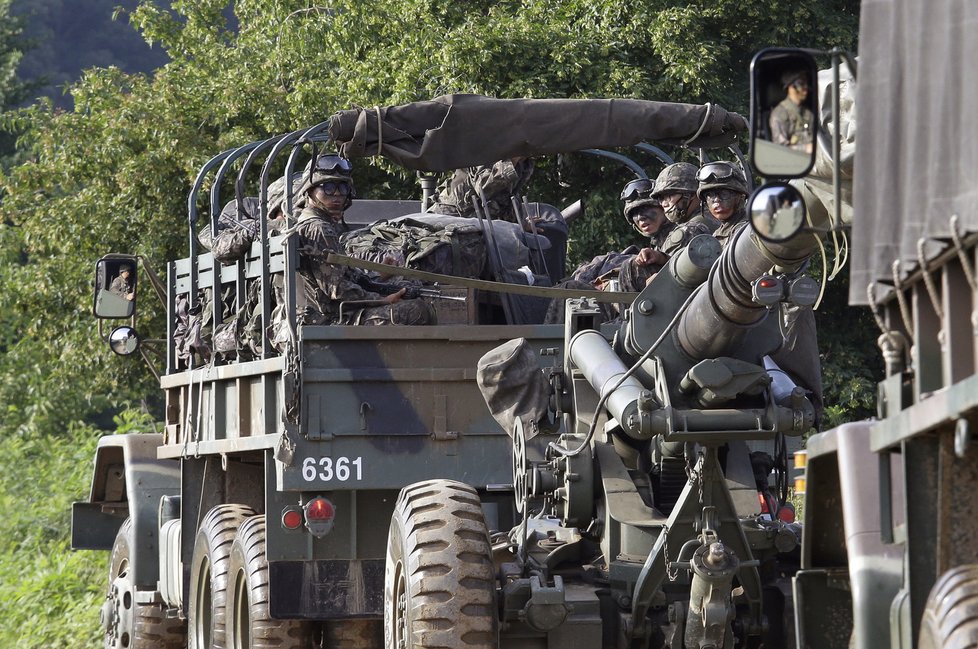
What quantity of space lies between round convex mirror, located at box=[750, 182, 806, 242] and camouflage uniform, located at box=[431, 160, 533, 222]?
6830 mm

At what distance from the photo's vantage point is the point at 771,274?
7.36m

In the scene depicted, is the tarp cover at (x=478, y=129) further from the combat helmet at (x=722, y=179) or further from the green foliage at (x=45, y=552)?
the green foliage at (x=45, y=552)

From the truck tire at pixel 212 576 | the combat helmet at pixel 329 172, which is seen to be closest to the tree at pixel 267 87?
the combat helmet at pixel 329 172

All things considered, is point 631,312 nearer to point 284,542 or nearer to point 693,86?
point 284,542

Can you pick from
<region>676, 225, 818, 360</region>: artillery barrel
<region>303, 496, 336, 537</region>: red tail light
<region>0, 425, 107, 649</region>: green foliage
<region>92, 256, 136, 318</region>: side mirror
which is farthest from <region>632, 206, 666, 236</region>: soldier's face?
<region>0, 425, 107, 649</region>: green foliage

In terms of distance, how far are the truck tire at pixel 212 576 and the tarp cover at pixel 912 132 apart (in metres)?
6.19

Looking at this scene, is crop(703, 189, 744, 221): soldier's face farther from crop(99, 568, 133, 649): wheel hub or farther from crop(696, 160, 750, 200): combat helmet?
crop(99, 568, 133, 649): wheel hub

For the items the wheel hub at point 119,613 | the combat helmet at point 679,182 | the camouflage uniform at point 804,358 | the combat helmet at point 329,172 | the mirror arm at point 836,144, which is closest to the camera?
the mirror arm at point 836,144

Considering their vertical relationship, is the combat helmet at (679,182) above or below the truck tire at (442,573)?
above

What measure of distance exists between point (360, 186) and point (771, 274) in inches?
463

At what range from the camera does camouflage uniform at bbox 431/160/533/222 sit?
12125 mm

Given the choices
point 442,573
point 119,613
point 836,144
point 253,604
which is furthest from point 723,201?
point 119,613

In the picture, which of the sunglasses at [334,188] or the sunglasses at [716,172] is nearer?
the sunglasses at [716,172]

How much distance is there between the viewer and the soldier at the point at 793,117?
5168 mm
